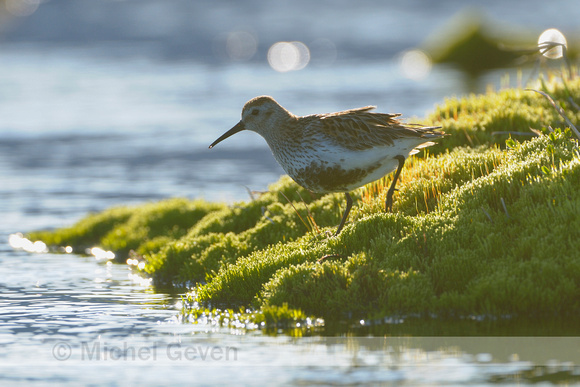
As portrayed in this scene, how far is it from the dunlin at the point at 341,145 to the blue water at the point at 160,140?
3.09m

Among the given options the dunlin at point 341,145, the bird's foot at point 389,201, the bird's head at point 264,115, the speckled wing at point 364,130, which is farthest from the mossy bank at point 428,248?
the bird's head at point 264,115

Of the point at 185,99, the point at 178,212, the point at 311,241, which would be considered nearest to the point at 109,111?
the point at 185,99

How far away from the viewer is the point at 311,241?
1335cm

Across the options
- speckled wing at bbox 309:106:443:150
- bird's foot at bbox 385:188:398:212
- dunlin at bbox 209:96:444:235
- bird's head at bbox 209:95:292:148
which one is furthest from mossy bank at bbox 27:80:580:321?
bird's head at bbox 209:95:292:148

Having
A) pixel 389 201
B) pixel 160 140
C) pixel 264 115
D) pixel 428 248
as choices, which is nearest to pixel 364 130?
pixel 389 201

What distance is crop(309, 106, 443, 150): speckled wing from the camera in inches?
489

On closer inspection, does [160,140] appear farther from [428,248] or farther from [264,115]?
[428,248]

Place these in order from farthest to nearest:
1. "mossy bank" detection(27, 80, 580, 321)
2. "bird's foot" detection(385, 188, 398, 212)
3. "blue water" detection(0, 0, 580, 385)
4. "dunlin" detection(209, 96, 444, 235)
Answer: "bird's foot" detection(385, 188, 398, 212) → "dunlin" detection(209, 96, 444, 235) → "mossy bank" detection(27, 80, 580, 321) → "blue water" detection(0, 0, 580, 385)

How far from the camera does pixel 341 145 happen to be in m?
12.3

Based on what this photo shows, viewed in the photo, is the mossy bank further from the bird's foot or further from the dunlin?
the dunlin

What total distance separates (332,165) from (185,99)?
1441 inches

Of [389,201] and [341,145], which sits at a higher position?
[341,145]

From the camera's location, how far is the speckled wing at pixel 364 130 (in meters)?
12.4

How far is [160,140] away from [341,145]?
85.4ft
